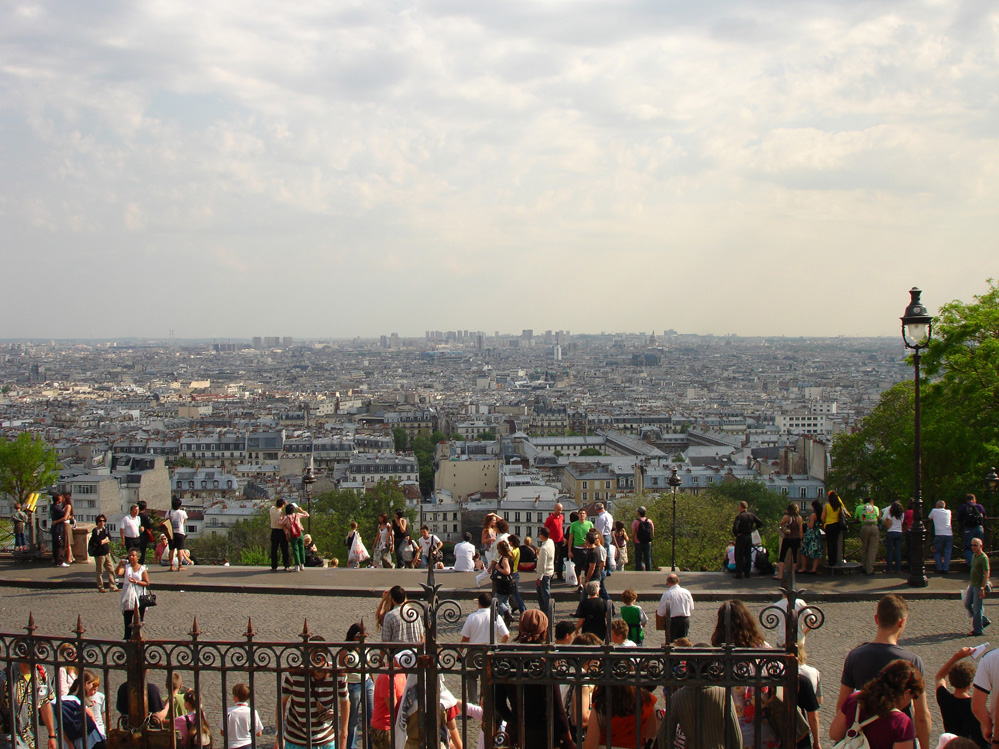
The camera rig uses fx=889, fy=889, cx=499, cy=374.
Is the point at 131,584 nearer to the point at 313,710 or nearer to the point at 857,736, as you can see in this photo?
the point at 313,710

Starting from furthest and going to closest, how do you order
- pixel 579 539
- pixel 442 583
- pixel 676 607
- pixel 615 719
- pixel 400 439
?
pixel 400 439 → pixel 442 583 → pixel 579 539 → pixel 676 607 → pixel 615 719

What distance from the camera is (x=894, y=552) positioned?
42.0 ft

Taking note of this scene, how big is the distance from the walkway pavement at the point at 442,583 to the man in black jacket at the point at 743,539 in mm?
171

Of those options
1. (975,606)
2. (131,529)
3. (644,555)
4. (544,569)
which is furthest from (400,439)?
(975,606)

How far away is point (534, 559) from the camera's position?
1156 cm

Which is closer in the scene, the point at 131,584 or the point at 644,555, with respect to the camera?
the point at 131,584

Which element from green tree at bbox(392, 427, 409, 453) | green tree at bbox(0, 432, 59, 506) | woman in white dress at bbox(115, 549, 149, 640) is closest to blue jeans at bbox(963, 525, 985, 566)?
woman in white dress at bbox(115, 549, 149, 640)

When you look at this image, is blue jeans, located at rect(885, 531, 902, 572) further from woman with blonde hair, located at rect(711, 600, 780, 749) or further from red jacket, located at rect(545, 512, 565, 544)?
woman with blonde hair, located at rect(711, 600, 780, 749)

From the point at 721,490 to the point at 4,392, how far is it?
7278 inches

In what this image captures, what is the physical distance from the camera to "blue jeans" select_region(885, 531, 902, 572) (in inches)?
501

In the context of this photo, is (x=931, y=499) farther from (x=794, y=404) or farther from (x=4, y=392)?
(x=4, y=392)

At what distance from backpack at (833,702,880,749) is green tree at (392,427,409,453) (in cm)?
9927

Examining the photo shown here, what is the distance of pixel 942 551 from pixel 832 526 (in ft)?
5.50

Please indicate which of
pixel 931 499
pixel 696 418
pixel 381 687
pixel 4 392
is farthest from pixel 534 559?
pixel 4 392
